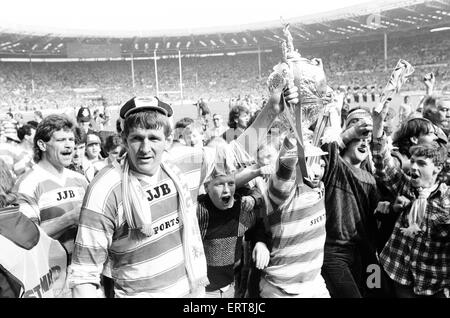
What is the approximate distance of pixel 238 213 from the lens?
261cm

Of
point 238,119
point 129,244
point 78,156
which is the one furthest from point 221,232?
point 238,119

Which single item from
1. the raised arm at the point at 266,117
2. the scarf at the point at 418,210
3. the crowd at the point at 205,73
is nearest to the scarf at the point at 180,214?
the raised arm at the point at 266,117

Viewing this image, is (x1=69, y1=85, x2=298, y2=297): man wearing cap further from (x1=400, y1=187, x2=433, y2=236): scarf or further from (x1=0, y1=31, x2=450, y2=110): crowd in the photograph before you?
(x1=0, y1=31, x2=450, y2=110): crowd

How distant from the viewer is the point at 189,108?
100 feet

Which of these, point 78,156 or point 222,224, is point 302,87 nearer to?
point 222,224

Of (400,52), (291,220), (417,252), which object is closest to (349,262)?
(417,252)

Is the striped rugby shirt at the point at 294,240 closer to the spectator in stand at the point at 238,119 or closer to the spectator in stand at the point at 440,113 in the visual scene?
the spectator in stand at the point at 440,113

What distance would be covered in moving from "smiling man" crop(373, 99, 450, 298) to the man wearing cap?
52.9 inches

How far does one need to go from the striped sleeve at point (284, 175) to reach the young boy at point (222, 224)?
16 cm

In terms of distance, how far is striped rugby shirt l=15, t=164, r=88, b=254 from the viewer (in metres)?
2.74

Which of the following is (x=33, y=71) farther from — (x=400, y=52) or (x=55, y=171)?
(x=55, y=171)

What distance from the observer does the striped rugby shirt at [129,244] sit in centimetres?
177

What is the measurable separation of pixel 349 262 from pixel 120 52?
1579 inches
